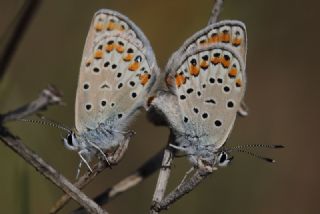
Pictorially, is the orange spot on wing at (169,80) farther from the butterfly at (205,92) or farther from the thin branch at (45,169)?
the thin branch at (45,169)

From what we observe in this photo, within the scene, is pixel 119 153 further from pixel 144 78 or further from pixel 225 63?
pixel 225 63

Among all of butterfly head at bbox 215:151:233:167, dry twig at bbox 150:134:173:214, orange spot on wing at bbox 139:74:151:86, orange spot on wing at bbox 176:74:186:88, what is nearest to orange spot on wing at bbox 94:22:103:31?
orange spot on wing at bbox 139:74:151:86

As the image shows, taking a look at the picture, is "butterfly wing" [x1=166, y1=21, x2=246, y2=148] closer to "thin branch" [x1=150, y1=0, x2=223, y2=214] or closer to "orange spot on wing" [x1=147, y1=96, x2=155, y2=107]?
"orange spot on wing" [x1=147, y1=96, x2=155, y2=107]

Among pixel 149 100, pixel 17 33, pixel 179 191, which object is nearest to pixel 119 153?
pixel 179 191

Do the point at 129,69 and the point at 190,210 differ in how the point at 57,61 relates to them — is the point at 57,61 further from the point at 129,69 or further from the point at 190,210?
the point at 129,69

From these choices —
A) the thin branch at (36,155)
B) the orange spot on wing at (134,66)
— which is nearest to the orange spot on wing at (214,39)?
the orange spot on wing at (134,66)
